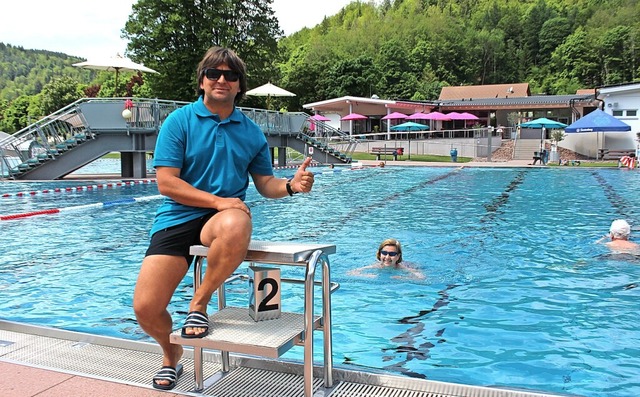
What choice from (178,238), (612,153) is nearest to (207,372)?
(178,238)

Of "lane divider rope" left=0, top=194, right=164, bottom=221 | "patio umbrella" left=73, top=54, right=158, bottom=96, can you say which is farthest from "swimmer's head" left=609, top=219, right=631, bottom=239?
"patio umbrella" left=73, top=54, right=158, bottom=96

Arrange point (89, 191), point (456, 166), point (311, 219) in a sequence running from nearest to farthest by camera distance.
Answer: point (311, 219)
point (89, 191)
point (456, 166)

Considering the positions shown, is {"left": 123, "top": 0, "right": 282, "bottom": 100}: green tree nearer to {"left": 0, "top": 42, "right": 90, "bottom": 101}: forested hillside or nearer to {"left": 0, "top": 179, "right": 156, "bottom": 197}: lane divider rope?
{"left": 0, "top": 179, "right": 156, "bottom": 197}: lane divider rope

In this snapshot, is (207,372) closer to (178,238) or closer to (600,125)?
(178,238)

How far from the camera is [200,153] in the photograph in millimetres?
2766

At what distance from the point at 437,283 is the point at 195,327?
191 inches

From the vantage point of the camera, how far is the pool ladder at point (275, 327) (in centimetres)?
241

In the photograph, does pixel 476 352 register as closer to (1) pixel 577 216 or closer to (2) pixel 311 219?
(2) pixel 311 219

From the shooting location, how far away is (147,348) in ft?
11.5

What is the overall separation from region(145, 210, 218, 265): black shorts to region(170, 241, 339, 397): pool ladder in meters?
0.13

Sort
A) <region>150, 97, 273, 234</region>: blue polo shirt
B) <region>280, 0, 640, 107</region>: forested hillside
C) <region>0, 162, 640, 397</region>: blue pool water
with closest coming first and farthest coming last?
<region>150, 97, 273, 234</region>: blue polo shirt → <region>0, 162, 640, 397</region>: blue pool water → <region>280, 0, 640, 107</region>: forested hillside

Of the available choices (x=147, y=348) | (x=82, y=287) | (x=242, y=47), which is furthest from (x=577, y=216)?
(x=242, y=47)

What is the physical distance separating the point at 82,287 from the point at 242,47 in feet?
113

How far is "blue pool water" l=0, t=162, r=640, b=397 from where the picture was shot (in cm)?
445
